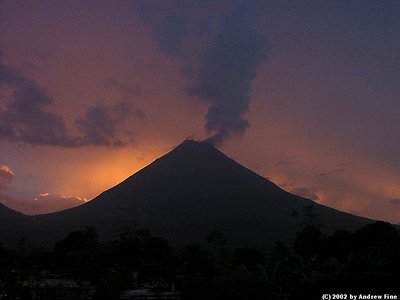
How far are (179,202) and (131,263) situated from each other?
13696 cm

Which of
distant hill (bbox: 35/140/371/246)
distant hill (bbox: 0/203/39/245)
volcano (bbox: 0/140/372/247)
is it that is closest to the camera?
distant hill (bbox: 0/203/39/245)

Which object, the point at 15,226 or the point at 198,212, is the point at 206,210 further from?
the point at 15,226

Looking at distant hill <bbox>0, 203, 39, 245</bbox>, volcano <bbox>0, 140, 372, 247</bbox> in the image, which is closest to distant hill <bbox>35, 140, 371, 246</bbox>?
volcano <bbox>0, 140, 372, 247</bbox>

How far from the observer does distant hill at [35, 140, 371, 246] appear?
138375 millimetres

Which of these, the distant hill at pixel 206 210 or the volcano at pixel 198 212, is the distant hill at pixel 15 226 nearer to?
the volcano at pixel 198 212

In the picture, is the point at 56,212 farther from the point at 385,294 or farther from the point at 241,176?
the point at 385,294

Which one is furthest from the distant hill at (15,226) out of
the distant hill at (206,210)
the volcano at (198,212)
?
the distant hill at (206,210)

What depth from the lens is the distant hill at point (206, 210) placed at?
138375 mm

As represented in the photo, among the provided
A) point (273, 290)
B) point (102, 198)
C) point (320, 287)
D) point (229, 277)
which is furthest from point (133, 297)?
point (102, 198)

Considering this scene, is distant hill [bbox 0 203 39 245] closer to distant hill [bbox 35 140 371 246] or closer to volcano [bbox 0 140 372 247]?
volcano [bbox 0 140 372 247]

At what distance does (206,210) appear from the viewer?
6521 inches

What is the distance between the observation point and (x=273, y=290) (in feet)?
48.1

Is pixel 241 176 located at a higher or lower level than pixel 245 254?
higher

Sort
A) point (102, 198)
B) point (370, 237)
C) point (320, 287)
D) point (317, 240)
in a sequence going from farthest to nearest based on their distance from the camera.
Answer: point (102, 198) → point (317, 240) → point (370, 237) → point (320, 287)
